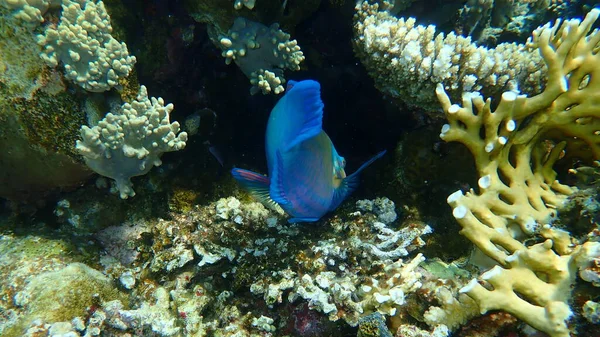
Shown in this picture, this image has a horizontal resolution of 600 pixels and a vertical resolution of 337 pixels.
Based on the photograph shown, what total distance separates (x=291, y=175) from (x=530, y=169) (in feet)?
4.97

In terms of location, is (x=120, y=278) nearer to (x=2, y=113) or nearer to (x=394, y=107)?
(x=2, y=113)

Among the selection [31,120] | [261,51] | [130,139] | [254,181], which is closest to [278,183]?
[254,181]

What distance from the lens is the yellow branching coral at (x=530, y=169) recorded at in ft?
5.20

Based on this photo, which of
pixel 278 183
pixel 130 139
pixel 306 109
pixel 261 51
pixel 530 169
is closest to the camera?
pixel 306 109

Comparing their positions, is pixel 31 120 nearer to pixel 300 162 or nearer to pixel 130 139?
pixel 130 139

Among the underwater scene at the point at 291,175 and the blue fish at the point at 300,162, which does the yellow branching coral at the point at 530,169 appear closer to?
the underwater scene at the point at 291,175

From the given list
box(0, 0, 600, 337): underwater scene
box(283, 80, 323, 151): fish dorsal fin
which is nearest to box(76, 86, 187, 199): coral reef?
box(0, 0, 600, 337): underwater scene

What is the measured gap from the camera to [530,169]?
2150 millimetres

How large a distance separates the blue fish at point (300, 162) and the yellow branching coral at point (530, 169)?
721mm

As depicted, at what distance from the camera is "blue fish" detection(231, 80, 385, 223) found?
1848mm

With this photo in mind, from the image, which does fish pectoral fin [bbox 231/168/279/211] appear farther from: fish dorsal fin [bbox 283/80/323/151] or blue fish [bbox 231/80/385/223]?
fish dorsal fin [bbox 283/80/323/151]

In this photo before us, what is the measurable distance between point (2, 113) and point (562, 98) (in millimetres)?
3664

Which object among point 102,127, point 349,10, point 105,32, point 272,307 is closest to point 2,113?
point 102,127

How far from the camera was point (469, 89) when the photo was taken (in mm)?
2514
